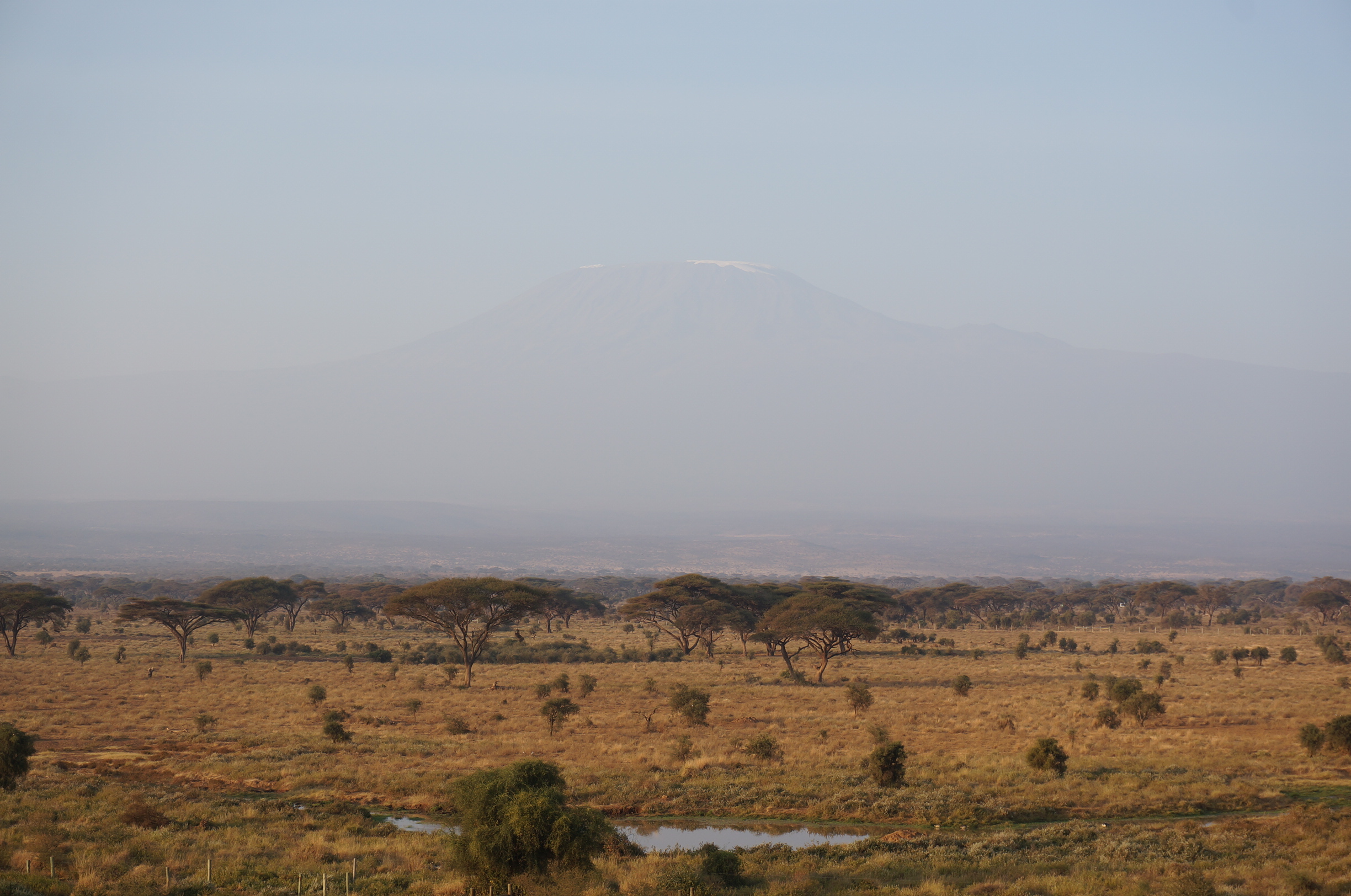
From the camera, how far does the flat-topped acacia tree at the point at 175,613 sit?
5072cm

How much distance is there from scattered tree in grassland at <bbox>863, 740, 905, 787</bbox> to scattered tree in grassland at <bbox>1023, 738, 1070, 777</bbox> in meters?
3.33

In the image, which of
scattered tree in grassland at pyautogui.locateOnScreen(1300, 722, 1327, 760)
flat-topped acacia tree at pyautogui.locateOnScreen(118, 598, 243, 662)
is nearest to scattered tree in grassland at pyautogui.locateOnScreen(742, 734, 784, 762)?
scattered tree in grassland at pyautogui.locateOnScreen(1300, 722, 1327, 760)

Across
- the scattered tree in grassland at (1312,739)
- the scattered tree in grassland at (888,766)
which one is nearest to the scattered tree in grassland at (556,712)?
the scattered tree in grassland at (888,766)

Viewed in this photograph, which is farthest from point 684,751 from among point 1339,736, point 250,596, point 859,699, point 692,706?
point 250,596

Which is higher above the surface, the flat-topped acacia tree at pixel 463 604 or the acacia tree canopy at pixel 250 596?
the flat-topped acacia tree at pixel 463 604

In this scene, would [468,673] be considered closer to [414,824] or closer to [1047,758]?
[414,824]

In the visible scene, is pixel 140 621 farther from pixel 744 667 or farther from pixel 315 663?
pixel 744 667

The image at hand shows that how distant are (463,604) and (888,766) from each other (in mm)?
27328

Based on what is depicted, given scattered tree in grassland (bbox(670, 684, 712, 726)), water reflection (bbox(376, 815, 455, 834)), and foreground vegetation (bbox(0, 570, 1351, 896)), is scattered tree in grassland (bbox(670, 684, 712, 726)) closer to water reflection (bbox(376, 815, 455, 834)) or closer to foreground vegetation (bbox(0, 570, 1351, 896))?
foreground vegetation (bbox(0, 570, 1351, 896))

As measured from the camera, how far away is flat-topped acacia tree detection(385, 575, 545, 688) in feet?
146

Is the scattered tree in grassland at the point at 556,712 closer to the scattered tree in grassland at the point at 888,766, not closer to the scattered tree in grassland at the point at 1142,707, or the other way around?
the scattered tree in grassland at the point at 888,766

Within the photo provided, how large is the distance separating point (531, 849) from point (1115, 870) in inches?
360

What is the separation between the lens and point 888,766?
2198cm

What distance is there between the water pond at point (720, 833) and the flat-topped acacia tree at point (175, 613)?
120ft
